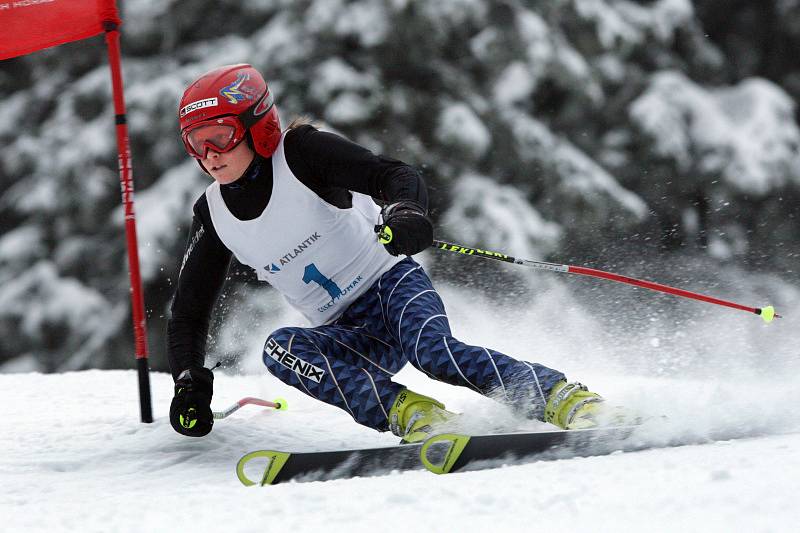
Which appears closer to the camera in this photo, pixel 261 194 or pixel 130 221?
pixel 261 194

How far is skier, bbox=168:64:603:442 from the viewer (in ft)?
8.86

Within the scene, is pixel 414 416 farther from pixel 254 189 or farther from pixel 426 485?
pixel 254 189

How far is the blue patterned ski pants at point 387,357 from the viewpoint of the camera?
105 inches

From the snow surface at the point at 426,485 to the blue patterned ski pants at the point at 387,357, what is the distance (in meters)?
0.13

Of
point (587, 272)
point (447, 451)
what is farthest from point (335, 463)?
point (587, 272)

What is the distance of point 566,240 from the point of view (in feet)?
23.6

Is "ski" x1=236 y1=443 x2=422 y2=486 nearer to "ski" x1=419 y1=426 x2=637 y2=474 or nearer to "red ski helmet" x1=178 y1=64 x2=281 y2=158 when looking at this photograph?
"ski" x1=419 y1=426 x2=637 y2=474

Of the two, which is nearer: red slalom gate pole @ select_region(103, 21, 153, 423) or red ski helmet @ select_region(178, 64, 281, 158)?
red ski helmet @ select_region(178, 64, 281, 158)

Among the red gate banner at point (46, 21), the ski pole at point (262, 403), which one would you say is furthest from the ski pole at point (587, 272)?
the red gate banner at point (46, 21)

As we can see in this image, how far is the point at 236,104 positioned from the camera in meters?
2.91

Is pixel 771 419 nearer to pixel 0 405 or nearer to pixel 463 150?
pixel 0 405

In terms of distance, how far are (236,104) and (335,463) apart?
1235 millimetres

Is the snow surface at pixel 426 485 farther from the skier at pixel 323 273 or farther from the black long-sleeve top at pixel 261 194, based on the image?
the black long-sleeve top at pixel 261 194

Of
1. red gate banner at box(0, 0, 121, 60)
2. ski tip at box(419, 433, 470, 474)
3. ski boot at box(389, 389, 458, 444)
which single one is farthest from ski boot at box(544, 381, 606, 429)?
red gate banner at box(0, 0, 121, 60)
